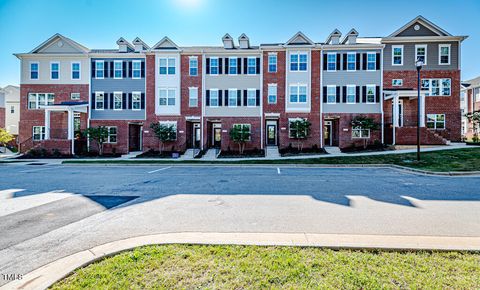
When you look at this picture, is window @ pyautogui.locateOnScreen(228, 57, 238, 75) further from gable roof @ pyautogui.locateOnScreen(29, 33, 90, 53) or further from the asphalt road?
the asphalt road

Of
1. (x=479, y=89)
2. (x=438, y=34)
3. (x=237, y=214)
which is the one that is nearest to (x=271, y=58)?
(x=438, y=34)

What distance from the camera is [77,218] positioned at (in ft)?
19.6

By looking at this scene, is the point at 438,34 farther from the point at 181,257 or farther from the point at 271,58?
the point at 181,257

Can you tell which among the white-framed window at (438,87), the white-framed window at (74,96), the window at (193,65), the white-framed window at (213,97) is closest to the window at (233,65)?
the white-framed window at (213,97)

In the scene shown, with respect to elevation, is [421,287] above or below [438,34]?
below

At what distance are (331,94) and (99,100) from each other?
979 inches

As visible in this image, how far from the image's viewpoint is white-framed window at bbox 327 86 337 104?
2603 cm

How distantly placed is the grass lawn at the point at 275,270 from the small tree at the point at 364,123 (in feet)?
74.4

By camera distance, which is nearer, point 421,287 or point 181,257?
point 421,287

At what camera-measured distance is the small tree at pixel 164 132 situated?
2572cm

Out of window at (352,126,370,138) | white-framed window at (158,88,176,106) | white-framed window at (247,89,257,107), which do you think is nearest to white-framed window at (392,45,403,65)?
window at (352,126,370,138)

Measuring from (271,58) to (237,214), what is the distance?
2311 centimetres

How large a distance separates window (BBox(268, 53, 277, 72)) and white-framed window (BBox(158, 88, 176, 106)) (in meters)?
10.4

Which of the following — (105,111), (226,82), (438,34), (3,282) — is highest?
(438,34)
